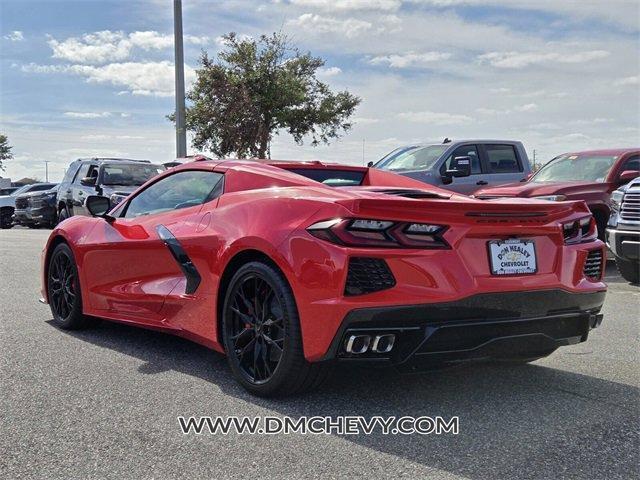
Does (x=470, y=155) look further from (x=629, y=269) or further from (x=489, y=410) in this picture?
(x=489, y=410)

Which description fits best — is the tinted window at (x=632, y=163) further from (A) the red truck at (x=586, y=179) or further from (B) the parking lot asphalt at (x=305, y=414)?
(B) the parking lot asphalt at (x=305, y=414)

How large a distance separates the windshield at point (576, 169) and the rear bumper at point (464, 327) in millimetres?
7238

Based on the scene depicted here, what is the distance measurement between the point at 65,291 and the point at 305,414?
2997 millimetres

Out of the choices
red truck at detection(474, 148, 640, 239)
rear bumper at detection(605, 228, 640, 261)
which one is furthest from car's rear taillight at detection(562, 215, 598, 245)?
red truck at detection(474, 148, 640, 239)

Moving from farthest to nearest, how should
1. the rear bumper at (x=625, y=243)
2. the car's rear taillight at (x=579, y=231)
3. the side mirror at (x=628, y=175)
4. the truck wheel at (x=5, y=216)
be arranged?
the truck wheel at (x=5, y=216), the side mirror at (x=628, y=175), the rear bumper at (x=625, y=243), the car's rear taillight at (x=579, y=231)

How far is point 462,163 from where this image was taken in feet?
35.3

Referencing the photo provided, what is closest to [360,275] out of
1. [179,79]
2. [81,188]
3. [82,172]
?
[81,188]

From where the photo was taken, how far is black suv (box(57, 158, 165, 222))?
1522 centimetres

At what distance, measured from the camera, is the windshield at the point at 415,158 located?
11617mm

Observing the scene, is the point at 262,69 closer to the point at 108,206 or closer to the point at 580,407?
the point at 108,206

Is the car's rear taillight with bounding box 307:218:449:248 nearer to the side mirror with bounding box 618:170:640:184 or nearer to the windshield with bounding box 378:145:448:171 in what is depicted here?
the side mirror with bounding box 618:170:640:184

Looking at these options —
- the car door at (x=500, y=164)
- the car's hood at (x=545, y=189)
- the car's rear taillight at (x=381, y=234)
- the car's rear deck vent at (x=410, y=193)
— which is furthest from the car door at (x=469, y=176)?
the car's rear taillight at (x=381, y=234)

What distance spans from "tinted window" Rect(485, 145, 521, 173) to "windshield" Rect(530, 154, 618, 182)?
4.14ft

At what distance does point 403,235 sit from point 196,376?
174cm
